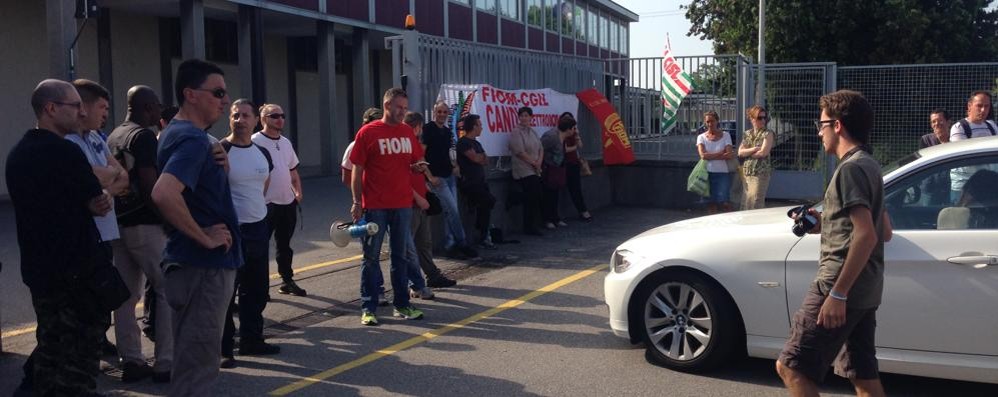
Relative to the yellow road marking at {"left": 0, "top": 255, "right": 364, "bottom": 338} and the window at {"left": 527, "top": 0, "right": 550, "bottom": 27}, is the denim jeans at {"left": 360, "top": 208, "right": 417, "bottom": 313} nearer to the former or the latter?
the yellow road marking at {"left": 0, "top": 255, "right": 364, "bottom": 338}

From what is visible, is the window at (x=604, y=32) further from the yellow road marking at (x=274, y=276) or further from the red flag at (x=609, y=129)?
the yellow road marking at (x=274, y=276)

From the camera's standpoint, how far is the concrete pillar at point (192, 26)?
63.3 ft

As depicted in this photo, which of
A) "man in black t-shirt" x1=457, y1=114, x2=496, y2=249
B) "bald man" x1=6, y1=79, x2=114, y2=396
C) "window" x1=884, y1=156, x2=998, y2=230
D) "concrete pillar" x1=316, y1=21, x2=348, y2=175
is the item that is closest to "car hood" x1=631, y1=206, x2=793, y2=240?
"window" x1=884, y1=156, x2=998, y2=230

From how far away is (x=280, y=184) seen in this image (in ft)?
24.8

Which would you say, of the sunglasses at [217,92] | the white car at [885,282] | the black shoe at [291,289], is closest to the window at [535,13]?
the black shoe at [291,289]

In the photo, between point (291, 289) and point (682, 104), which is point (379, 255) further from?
point (682, 104)

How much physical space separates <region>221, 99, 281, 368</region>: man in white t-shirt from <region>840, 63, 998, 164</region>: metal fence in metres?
11.0

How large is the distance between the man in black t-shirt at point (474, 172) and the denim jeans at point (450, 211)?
386mm

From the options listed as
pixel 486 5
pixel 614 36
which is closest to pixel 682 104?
pixel 486 5

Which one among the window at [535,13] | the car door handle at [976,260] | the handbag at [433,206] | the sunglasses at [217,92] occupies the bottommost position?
the car door handle at [976,260]

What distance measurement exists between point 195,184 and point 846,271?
9.35 feet

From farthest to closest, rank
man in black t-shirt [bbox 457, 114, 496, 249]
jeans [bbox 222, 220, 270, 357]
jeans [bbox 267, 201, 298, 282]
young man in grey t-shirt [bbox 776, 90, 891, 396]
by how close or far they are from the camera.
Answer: man in black t-shirt [bbox 457, 114, 496, 249] < jeans [bbox 267, 201, 298, 282] < jeans [bbox 222, 220, 270, 357] < young man in grey t-shirt [bbox 776, 90, 891, 396]

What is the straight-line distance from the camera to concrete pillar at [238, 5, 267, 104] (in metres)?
20.9

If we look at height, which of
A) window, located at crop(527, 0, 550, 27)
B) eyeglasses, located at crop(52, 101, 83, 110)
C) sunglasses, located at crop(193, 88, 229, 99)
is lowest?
eyeglasses, located at crop(52, 101, 83, 110)
